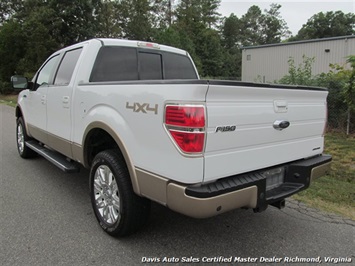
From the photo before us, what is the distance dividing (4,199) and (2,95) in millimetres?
28473

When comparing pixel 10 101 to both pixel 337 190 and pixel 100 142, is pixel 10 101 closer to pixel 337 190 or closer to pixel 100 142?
pixel 100 142

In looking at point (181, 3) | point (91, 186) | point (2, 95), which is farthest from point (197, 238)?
point (181, 3)

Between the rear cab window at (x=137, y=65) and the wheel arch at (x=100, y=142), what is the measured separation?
2.38 feet

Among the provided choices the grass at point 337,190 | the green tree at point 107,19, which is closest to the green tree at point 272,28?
the green tree at point 107,19

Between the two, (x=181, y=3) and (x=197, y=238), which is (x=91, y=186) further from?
(x=181, y=3)

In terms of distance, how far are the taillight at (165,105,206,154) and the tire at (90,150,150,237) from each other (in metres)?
0.88

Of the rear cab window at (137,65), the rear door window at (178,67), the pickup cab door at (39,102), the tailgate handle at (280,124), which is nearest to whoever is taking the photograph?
the tailgate handle at (280,124)

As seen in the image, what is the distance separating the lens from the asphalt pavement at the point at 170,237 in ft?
9.30

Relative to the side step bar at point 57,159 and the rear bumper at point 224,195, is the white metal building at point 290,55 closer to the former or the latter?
the side step bar at point 57,159

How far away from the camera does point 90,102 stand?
3.39 m

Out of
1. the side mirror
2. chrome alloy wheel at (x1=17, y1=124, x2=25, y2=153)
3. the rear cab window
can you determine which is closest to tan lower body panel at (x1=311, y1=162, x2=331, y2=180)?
the rear cab window

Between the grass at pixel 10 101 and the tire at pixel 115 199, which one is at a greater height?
the grass at pixel 10 101

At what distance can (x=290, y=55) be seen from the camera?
85.8 feet

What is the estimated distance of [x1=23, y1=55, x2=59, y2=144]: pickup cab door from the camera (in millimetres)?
4832
